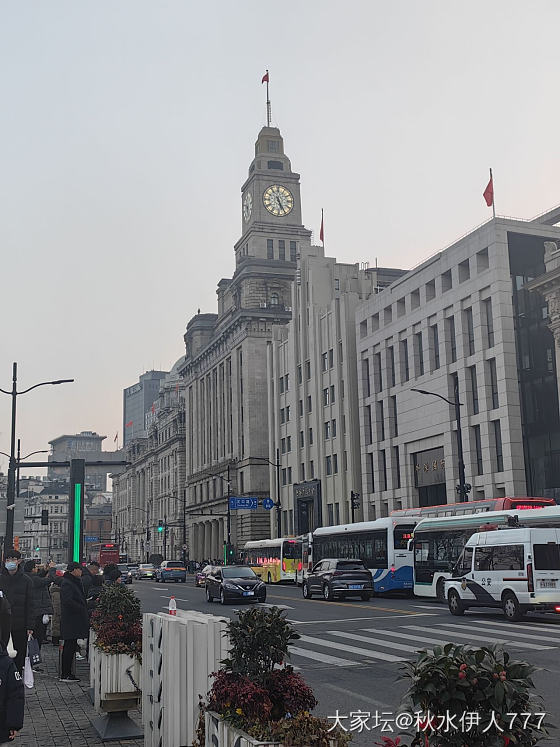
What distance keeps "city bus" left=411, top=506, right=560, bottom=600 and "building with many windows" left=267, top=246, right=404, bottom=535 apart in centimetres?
3223

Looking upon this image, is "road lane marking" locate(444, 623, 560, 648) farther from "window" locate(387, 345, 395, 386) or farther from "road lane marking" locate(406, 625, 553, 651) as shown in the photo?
"window" locate(387, 345, 395, 386)

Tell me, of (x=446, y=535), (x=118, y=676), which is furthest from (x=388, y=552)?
(x=118, y=676)

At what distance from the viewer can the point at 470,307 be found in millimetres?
53312

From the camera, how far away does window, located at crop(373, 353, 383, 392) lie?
64.6 m

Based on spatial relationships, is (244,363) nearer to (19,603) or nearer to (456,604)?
(456,604)

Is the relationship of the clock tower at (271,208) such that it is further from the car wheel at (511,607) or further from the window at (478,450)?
the car wheel at (511,607)

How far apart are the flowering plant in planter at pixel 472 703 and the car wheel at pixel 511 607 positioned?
70.3 ft

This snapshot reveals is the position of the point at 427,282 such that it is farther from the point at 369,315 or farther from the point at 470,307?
the point at 369,315

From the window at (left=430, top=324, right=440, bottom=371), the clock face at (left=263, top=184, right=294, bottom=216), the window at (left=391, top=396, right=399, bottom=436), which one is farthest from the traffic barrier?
the clock face at (left=263, top=184, right=294, bottom=216)

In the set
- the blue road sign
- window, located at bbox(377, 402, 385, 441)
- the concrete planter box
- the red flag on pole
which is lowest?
the concrete planter box

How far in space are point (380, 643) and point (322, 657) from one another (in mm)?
2594

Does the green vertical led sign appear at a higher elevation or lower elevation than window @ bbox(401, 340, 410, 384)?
lower

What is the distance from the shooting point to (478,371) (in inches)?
2031

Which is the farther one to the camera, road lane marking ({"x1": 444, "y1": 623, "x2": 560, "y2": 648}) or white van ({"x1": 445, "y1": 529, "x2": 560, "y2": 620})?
white van ({"x1": 445, "y1": 529, "x2": 560, "y2": 620})
